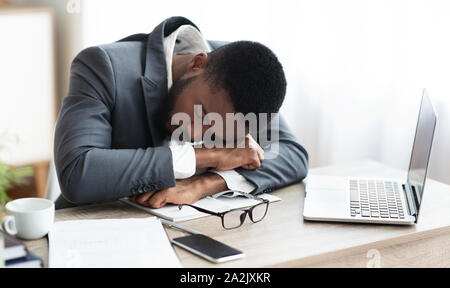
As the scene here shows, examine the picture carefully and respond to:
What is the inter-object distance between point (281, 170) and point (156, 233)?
1.61ft

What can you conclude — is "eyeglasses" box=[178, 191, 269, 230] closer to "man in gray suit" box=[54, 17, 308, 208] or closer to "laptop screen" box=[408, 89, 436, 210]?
"man in gray suit" box=[54, 17, 308, 208]

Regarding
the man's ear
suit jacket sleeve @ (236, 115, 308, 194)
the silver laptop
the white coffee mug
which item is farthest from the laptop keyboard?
the white coffee mug

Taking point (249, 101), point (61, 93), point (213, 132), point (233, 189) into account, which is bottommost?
point (61, 93)

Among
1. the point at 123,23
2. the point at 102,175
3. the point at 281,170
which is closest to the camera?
the point at 102,175

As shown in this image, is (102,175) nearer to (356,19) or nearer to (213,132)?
(213,132)

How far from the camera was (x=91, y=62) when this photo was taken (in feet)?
5.13

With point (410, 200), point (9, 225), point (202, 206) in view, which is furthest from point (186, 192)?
point (410, 200)

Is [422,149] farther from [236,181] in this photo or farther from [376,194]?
[236,181]

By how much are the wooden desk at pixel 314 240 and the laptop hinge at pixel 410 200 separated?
0.03m

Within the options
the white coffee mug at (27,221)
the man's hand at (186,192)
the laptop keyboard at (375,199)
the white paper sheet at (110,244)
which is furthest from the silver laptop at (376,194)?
the white coffee mug at (27,221)

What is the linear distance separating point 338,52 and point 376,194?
120 centimetres

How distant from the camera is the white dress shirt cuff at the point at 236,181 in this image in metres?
1.51

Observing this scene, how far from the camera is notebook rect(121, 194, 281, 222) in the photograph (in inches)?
52.5
